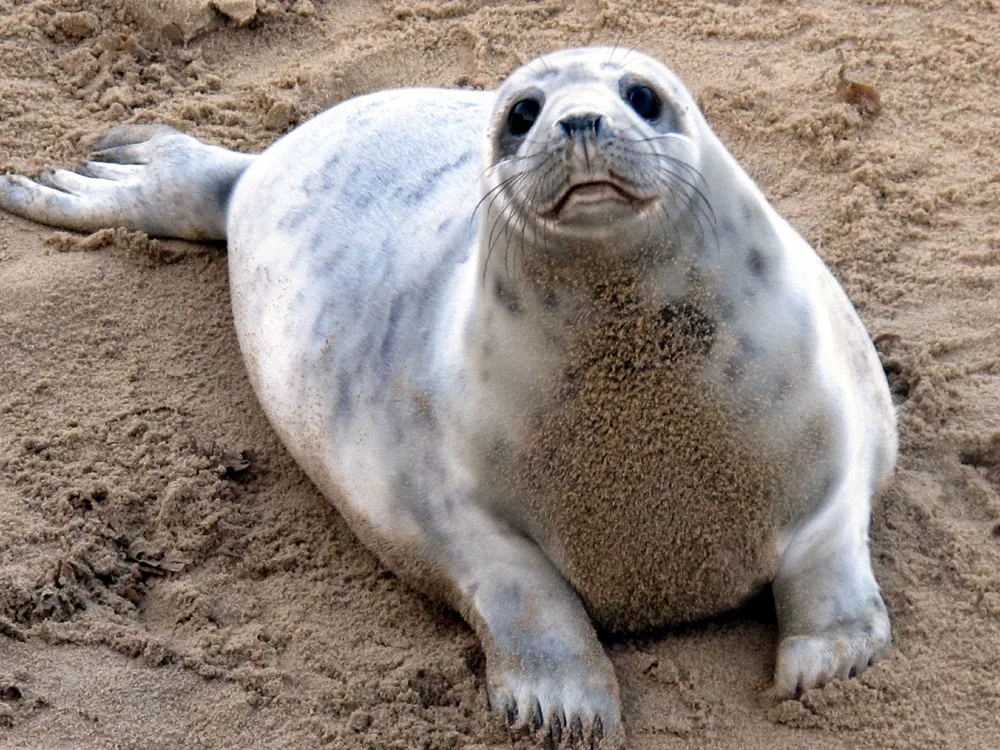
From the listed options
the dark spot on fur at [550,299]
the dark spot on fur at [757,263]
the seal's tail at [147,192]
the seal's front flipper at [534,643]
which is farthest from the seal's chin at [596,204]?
the seal's tail at [147,192]

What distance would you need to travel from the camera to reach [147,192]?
470 centimetres

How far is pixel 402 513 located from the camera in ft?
10.8

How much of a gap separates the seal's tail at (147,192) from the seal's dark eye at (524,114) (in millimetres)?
1923

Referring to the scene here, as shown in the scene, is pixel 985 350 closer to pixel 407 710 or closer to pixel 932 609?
pixel 932 609

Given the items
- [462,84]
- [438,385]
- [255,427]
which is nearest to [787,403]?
[438,385]

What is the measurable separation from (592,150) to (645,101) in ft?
0.90

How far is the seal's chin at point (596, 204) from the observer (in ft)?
8.63

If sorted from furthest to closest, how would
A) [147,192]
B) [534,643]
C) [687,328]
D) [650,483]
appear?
[147,192]
[534,643]
[650,483]
[687,328]

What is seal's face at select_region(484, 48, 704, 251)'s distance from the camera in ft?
8.59

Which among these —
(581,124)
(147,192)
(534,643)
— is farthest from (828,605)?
(147,192)

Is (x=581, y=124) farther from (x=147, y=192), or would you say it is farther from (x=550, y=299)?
(x=147, y=192)

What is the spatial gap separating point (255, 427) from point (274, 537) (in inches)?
16.9

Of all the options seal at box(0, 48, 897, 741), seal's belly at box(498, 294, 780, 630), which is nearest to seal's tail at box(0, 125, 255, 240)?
seal at box(0, 48, 897, 741)

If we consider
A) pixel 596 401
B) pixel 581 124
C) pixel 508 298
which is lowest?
pixel 596 401
